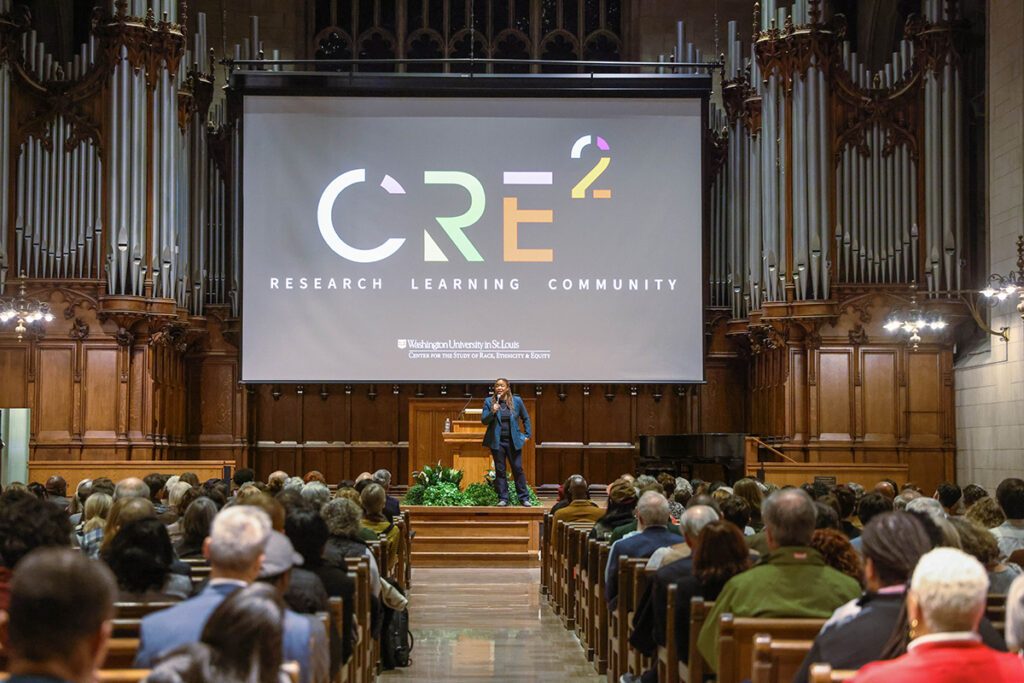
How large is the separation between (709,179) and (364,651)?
14.5 metres

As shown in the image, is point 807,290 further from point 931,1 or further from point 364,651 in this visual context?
point 364,651

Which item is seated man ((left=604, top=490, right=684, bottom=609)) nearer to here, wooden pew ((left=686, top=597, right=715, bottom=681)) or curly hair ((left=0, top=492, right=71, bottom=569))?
wooden pew ((left=686, top=597, right=715, bottom=681))

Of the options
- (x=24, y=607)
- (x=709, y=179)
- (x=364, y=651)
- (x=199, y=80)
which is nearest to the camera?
(x=24, y=607)

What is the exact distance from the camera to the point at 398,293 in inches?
661

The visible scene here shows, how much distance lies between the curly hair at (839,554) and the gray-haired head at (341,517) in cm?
243

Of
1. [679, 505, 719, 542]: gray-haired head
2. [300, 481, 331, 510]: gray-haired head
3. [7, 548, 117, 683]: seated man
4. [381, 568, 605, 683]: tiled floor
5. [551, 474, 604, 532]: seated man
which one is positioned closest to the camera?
[7, 548, 117, 683]: seated man

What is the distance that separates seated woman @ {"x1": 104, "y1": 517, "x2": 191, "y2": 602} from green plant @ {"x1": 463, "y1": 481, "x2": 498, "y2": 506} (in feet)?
30.0

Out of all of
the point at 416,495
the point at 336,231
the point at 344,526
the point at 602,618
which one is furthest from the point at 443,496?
the point at 344,526

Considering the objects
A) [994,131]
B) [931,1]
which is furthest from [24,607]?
[931,1]

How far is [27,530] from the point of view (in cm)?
460

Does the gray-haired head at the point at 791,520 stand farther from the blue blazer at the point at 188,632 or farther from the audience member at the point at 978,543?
the blue blazer at the point at 188,632

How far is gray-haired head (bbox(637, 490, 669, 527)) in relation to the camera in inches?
269

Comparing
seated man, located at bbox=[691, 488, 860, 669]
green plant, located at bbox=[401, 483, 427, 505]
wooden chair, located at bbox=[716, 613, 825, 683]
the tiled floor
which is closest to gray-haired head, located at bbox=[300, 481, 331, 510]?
the tiled floor

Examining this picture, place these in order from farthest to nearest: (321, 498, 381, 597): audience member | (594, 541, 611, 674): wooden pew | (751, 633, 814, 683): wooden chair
Answer: (594, 541, 611, 674): wooden pew → (321, 498, 381, 597): audience member → (751, 633, 814, 683): wooden chair
